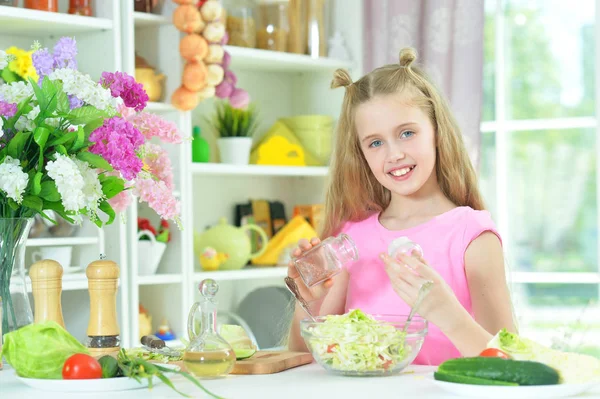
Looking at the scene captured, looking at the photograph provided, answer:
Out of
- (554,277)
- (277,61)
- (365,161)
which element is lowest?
(554,277)

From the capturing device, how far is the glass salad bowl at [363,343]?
1.38 metres

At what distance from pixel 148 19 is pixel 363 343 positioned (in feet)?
6.95

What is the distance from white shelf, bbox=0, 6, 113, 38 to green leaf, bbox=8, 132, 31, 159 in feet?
4.74

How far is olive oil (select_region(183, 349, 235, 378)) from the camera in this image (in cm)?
137

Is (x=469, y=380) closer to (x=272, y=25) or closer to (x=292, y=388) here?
(x=292, y=388)

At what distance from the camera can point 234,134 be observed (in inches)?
140

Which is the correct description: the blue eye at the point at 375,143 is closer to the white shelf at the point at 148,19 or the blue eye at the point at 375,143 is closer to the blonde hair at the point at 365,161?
the blonde hair at the point at 365,161

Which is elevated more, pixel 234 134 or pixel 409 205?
pixel 234 134

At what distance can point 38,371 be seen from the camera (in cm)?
135

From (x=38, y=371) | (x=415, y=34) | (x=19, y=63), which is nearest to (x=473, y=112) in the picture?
(x=415, y=34)

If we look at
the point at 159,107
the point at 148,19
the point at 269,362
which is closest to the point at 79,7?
the point at 148,19

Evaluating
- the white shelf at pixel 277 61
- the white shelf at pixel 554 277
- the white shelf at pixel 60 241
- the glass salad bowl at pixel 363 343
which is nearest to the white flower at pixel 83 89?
the glass salad bowl at pixel 363 343

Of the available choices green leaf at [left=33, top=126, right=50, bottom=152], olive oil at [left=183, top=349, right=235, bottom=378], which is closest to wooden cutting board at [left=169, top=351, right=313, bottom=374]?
olive oil at [left=183, top=349, right=235, bottom=378]

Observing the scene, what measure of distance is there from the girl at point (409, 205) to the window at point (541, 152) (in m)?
1.55
